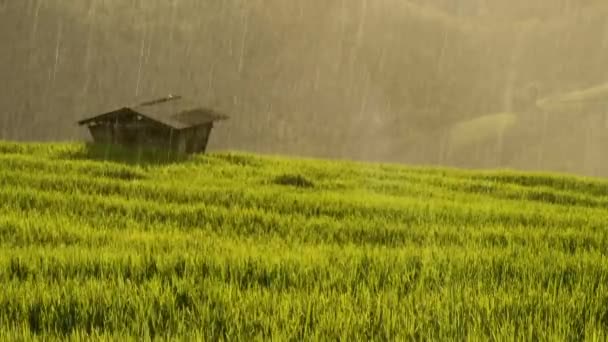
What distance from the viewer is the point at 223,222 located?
889cm

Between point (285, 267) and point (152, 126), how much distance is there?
67.9 ft

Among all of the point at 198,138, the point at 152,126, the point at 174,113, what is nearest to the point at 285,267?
the point at 152,126

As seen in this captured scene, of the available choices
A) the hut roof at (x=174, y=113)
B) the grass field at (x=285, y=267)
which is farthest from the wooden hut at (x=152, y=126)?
the grass field at (x=285, y=267)

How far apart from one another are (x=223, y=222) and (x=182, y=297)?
4.54 meters

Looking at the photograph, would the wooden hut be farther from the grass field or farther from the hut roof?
the grass field

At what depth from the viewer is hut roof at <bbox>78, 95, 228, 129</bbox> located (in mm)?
24312

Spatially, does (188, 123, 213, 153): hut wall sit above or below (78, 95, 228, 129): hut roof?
below

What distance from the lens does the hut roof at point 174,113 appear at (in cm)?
2431

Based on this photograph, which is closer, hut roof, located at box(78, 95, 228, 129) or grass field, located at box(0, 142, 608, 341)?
grass field, located at box(0, 142, 608, 341)

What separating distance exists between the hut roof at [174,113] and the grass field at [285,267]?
12.3 meters

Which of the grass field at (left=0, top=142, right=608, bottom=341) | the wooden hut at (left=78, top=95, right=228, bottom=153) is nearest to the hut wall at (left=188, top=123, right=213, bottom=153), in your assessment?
the wooden hut at (left=78, top=95, right=228, bottom=153)

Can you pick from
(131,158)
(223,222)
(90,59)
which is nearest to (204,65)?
(90,59)

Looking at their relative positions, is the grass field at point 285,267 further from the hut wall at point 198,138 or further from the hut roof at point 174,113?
the hut wall at point 198,138

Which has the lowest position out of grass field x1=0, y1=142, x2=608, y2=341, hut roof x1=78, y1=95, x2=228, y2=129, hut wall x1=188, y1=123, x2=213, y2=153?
grass field x1=0, y1=142, x2=608, y2=341
